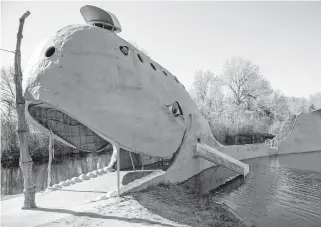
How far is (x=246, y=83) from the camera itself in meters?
43.2

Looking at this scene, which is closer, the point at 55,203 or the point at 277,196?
the point at 55,203

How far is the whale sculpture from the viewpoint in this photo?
764cm

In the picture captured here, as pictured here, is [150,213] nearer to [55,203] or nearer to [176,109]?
[55,203]

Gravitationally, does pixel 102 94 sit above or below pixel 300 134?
above

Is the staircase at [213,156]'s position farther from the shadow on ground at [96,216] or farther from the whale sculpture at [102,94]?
the shadow on ground at [96,216]

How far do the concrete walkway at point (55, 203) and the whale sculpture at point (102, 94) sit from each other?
1.75 meters

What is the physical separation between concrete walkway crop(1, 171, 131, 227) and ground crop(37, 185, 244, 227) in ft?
1.53

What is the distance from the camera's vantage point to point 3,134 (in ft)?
76.3

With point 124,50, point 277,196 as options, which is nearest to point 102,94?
point 124,50

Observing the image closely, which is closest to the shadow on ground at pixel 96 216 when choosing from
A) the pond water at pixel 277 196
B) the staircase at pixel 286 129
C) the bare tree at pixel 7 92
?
the pond water at pixel 277 196

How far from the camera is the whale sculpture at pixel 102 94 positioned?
7641 mm

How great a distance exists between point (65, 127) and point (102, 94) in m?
3.13

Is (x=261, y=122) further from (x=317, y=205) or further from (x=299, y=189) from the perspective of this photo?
(x=317, y=205)

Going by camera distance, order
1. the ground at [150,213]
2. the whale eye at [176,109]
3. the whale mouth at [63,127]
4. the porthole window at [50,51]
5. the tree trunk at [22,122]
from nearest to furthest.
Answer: the ground at [150,213]
the tree trunk at [22,122]
the porthole window at [50,51]
the whale mouth at [63,127]
the whale eye at [176,109]
